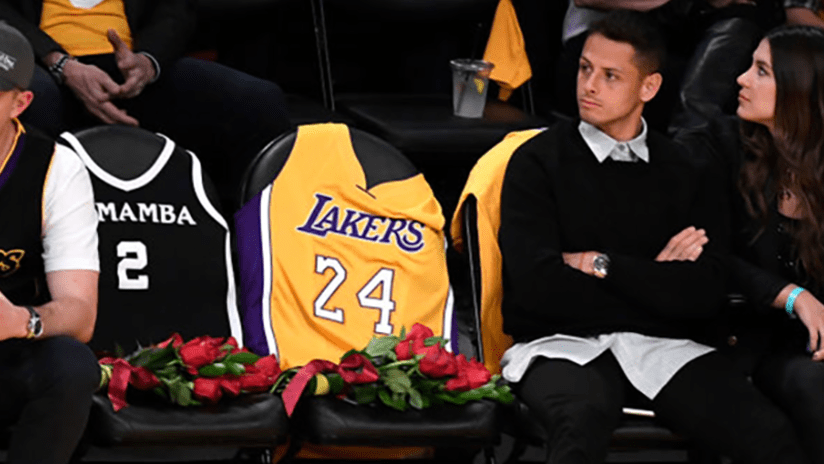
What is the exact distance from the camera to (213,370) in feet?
13.8

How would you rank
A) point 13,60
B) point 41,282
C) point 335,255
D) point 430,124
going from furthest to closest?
point 430,124, point 335,255, point 41,282, point 13,60

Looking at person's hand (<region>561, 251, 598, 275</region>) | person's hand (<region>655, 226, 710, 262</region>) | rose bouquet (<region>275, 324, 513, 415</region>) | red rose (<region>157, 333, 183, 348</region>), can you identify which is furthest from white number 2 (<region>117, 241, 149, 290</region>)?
person's hand (<region>655, 226, 710, 262</region>)

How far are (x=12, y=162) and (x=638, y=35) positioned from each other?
71.1 inches

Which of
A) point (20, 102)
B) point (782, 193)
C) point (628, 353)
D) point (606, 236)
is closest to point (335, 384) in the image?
point (628, 353)

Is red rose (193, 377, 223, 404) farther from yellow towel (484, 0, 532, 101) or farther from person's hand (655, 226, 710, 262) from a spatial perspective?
yellow towel (484, 0, 532, 101)

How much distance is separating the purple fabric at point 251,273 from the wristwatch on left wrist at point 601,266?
900 mm

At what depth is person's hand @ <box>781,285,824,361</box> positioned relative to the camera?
4.59 metres

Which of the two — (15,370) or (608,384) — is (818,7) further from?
(15,370)

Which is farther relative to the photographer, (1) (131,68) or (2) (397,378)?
(1) (131,68)

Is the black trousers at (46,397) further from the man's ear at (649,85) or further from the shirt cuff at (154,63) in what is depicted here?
the man's ear at (649,85)

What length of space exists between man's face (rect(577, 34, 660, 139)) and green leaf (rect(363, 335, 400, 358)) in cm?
86

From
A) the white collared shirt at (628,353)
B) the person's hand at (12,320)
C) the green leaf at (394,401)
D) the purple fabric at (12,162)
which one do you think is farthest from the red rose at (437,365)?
the purple fabric at (12,162)

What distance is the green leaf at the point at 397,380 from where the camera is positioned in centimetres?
429

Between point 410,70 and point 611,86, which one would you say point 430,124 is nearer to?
point 410,70
